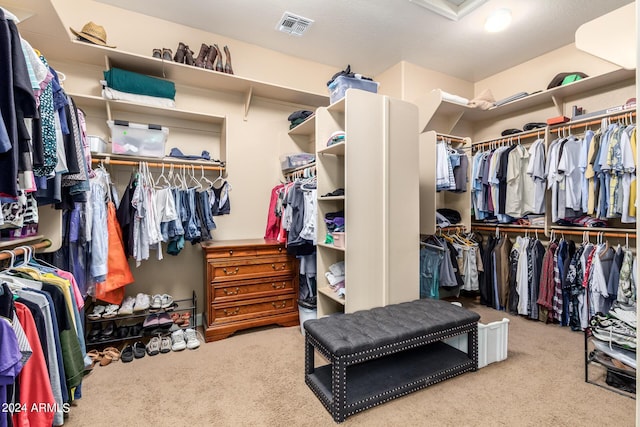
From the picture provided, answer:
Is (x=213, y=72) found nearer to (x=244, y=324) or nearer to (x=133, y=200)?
(x=133, y=200)

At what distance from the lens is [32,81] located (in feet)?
3.69

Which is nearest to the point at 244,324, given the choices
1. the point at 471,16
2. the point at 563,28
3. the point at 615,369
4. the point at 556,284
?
the point at 615,369

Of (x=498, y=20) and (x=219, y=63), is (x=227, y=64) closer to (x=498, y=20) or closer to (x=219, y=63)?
(x=219, y=63)

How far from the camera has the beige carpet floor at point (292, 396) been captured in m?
1.61

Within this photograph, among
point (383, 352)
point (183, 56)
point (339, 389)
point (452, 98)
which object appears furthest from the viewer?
point (452, 98)

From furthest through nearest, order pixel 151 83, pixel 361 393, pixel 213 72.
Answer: pixel 213 72
pixel 151 83
pixel 361 393

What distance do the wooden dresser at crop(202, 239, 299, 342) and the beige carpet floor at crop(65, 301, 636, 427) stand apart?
33 cm

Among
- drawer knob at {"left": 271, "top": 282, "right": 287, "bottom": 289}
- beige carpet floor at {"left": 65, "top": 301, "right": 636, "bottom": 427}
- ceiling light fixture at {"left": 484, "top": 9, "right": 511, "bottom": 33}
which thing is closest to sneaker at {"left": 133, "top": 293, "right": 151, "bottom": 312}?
beige carpet floor at {"left": 65, "top": 301, "right": 636, "bottom": 427}

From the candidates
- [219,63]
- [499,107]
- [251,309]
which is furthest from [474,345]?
[219,63]

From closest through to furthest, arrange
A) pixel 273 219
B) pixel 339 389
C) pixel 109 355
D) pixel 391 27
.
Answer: pixel 339 389, pixel 109 355, pixel 391 27, pixel 273 219

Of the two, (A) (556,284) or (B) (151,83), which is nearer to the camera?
(B) (151,83)

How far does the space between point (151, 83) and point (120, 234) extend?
51.4 inches

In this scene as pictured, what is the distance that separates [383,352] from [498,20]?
290cm

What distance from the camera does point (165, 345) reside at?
243 cm
